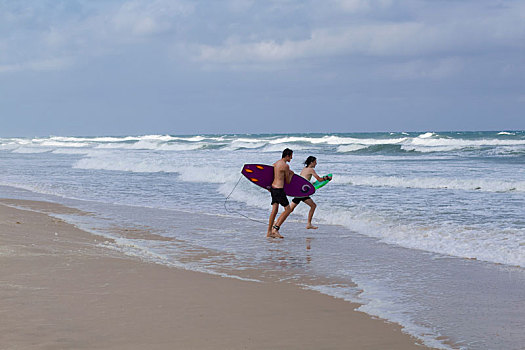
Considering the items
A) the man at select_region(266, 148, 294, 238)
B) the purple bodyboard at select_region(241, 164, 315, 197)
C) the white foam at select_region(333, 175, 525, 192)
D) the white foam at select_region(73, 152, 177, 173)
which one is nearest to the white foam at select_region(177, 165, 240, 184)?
the white foam at select_region(73, 152, 177, 173)

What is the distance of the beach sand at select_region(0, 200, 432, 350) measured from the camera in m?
4.08

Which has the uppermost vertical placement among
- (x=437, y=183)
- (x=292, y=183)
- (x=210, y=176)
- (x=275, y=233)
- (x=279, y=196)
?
(x=292, y=183)

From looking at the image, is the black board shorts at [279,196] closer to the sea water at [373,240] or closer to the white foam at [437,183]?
the sea water at [373,240]

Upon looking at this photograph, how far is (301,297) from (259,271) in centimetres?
135

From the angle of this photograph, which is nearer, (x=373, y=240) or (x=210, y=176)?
(x=373, y=240)

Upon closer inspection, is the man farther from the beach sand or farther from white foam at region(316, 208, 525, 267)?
the beach sand

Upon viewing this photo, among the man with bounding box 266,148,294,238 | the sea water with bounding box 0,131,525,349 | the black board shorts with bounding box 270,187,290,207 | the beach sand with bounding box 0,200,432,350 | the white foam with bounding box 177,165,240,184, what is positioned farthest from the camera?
the white foam with bounding box 177,165,240,184

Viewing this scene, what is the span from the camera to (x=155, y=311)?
4762mm

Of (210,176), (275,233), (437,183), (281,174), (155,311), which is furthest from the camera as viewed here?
(210,176)

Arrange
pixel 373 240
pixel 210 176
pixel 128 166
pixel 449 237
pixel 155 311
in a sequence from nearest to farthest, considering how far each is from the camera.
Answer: pixel 155 311 < pixel 449 237 < pixel 373 240 < pixel 210 176 < pixel 128 166

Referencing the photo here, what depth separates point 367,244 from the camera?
9.01 m

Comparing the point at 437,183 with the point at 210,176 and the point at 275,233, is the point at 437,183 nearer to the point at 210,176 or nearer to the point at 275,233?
the point at 210,176

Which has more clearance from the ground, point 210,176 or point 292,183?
point 292,183

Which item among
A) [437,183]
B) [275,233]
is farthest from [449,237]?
[437,183]
